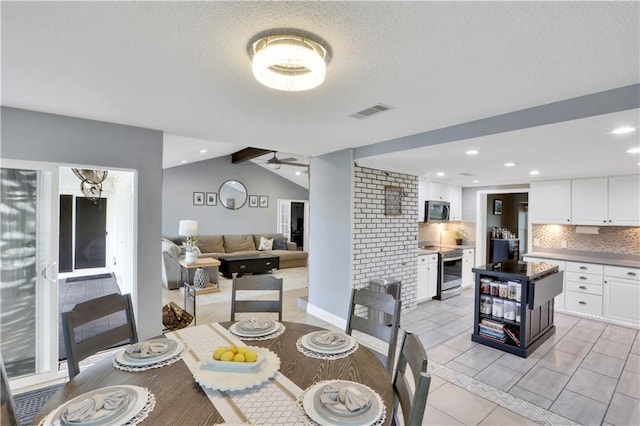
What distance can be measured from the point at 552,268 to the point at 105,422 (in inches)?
176

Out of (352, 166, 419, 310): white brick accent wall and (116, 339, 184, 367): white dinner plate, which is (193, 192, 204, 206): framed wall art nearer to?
(352, 166, 419, 310): white brick accent wall

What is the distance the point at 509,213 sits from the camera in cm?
817

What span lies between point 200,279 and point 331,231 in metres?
2.98

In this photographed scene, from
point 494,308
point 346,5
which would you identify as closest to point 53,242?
point 346,5

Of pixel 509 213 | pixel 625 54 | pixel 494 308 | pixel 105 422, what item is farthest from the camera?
pixel 509 213

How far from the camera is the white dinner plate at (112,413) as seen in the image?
3.38ft

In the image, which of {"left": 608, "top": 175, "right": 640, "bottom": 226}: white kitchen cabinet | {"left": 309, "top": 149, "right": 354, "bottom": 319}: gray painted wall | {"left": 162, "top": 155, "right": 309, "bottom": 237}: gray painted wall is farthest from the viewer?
{"left": 162, "top": 155, "right": 309, "bottom": 237}: gray painted wall

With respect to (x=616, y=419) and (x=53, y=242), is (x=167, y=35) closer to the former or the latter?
(x=53, y=242)

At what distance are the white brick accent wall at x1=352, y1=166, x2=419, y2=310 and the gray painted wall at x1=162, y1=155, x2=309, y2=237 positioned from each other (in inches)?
220

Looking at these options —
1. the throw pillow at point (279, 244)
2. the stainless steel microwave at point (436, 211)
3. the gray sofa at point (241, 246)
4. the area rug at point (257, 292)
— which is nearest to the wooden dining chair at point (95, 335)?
the area rug at point (257, 292)

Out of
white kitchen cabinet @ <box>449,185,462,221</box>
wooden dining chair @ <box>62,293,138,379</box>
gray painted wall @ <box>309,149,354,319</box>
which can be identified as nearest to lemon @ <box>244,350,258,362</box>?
wooden dining chair @ <box>62,293,138,379</box>

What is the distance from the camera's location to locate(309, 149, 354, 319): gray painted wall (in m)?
3.99

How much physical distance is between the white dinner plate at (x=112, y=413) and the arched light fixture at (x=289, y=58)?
1.47 m

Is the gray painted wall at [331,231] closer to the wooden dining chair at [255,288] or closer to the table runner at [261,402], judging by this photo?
the wooden dining chair at [255,288]
